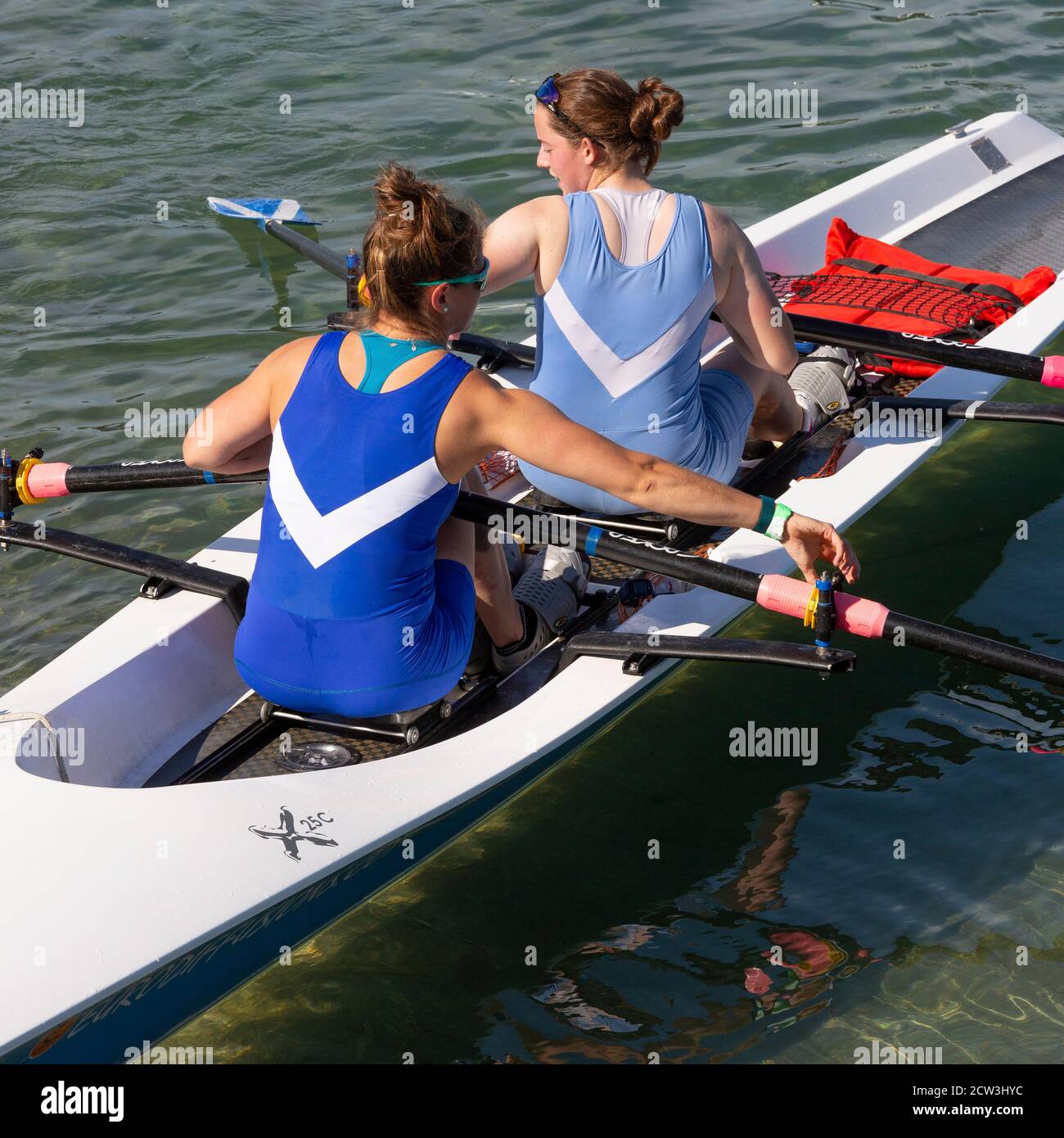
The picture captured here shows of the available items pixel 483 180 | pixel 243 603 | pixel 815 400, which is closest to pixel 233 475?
pixel 243 603

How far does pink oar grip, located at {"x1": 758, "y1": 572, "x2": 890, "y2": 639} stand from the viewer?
345 cm

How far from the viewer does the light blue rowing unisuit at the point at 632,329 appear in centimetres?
388

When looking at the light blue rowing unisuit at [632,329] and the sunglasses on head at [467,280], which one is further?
the light blue rowing unisuit at [632,329]

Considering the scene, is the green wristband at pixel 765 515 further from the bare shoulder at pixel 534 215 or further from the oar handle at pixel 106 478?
the oar handle at pixel 106 478

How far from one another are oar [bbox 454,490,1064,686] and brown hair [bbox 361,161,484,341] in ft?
2.12

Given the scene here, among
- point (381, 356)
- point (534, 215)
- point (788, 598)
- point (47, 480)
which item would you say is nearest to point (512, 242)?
point (534, 215)

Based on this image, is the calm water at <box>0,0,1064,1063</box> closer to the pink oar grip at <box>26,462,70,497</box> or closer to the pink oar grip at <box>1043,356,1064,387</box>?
the pink oar grip at <box>1043,356,1064,387</box>

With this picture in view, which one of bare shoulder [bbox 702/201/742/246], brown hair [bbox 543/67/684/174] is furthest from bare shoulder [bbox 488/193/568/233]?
bare shoulder [bbox 702/201/742/246]

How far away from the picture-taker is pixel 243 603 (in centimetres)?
399

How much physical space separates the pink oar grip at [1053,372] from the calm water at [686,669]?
906 mm

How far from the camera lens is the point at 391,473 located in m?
3.06
